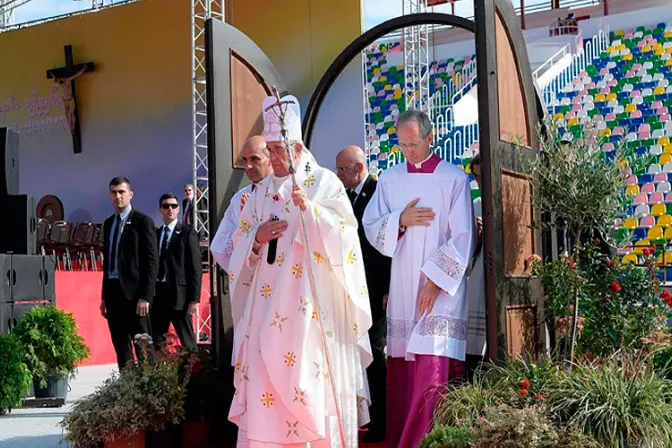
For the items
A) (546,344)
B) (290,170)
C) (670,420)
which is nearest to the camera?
(670,420)

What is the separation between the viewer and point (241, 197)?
5738 mm

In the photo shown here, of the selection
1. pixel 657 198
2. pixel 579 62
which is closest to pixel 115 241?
pixel 657 198

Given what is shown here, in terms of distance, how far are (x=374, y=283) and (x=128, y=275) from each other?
7.91ft

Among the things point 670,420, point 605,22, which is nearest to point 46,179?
point 605,22

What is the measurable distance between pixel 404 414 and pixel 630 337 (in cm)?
135

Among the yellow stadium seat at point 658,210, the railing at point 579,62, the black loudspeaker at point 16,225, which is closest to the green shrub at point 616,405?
the black loudspeaker at point 16,225

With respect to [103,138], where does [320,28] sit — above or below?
above

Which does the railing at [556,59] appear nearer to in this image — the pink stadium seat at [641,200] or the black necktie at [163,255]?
the pink stadium seat at [641,200]

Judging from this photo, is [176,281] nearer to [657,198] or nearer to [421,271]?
[421,271]

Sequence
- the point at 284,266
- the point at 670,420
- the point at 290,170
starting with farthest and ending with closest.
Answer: the point at 284,266
the point at 290,170
the point at 670,420

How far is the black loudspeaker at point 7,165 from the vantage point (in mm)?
9805

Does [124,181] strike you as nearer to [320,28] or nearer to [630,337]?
[630,337]

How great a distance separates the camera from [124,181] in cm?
773

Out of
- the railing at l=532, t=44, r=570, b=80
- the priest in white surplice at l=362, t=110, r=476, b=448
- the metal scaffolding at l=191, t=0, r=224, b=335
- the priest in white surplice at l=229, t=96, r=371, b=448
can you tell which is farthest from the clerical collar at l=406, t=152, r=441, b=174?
the railing at l=532, t=44, r=570, b=80
